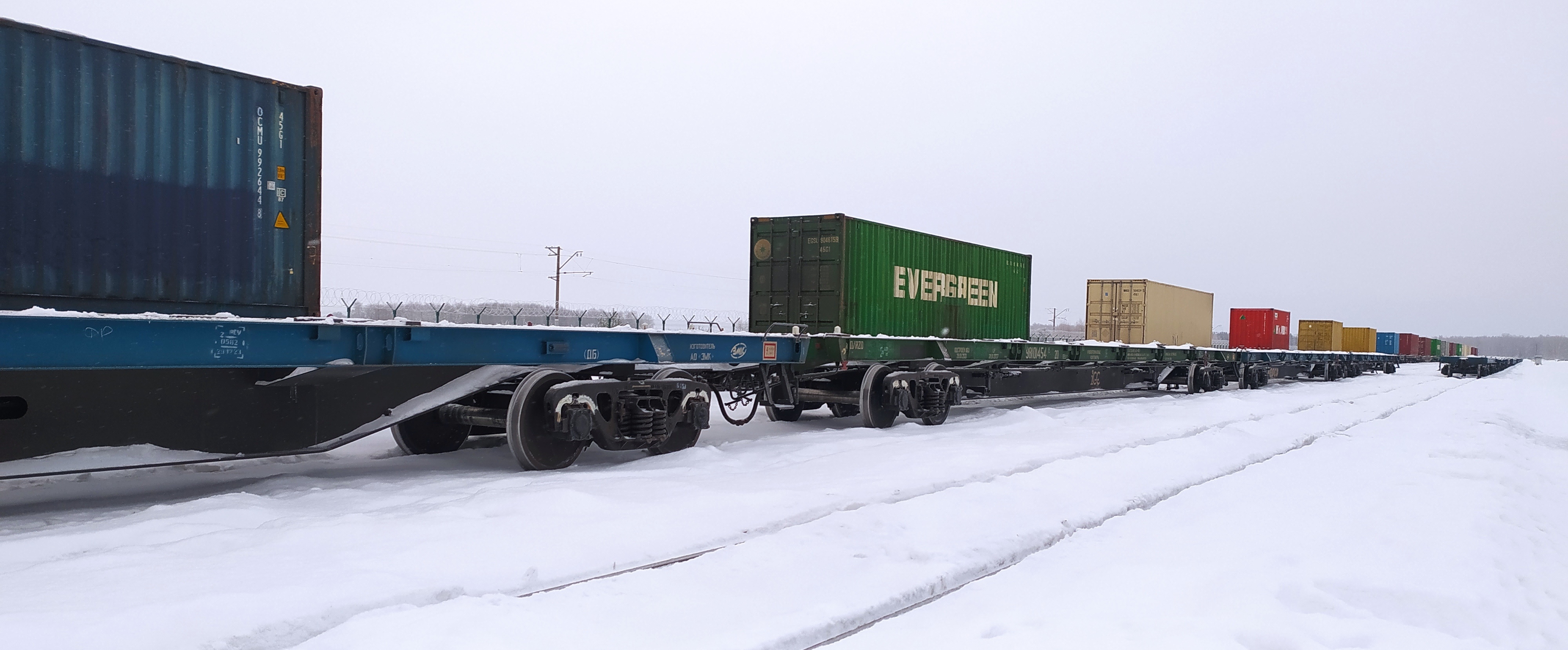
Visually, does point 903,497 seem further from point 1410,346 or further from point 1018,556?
point 1410,346

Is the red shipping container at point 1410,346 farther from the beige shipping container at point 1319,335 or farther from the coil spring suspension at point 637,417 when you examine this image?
the coil spring suspension at point 637,417

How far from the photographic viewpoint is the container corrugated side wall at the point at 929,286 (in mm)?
13078

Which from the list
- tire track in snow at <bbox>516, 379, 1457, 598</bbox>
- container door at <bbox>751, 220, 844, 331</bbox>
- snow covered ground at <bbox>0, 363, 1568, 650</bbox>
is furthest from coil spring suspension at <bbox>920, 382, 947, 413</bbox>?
snow covered ground at <bbox>0, 363, 1568, 650</bbox>

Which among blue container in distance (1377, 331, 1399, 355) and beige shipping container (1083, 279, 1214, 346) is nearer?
beige shipping container (1083, 279, 1214, 346)

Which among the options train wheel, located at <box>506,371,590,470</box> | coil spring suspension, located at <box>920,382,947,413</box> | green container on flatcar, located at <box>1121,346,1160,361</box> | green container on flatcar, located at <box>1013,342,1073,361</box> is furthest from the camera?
green container on flatcar, located at <box>1121,346,1160,361</box>

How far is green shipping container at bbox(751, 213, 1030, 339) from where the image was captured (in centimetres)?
1295

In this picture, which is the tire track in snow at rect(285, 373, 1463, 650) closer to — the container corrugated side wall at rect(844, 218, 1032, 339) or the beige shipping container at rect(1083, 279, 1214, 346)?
the container corrugated side wall at rect(844, 218, 1032, 339)

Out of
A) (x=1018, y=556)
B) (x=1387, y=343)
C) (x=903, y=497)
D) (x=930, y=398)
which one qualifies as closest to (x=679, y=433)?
(x=903, y=497)

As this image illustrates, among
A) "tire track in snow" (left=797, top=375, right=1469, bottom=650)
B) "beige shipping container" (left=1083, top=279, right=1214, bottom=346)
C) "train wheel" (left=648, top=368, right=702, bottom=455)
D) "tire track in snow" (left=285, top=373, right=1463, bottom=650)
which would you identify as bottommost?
"tire track in snow" (left=797, top=375, right=1469, bottom=650)

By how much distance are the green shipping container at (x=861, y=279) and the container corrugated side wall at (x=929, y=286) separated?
0.6 inches

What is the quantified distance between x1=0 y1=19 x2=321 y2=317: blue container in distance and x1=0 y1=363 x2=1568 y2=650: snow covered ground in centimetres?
162

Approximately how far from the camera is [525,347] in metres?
8.48

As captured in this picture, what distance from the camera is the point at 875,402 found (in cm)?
1266

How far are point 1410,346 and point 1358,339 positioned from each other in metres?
18.9
